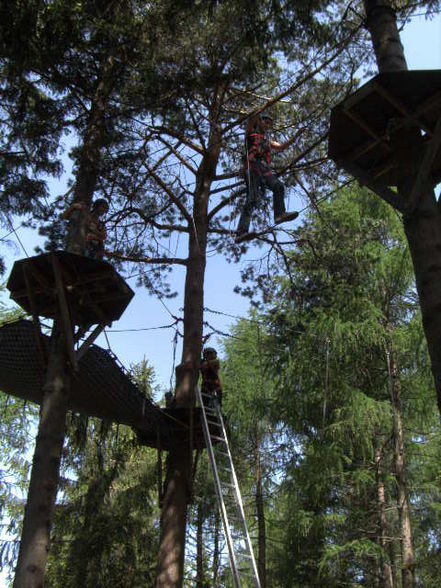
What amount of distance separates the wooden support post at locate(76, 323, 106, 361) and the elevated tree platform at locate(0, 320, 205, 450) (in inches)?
4.3

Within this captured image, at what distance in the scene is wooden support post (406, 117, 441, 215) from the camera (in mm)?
3764

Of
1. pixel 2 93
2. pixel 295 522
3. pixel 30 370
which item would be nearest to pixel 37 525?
pixel 30 370

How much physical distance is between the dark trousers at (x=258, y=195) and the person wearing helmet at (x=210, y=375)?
82.3 inches

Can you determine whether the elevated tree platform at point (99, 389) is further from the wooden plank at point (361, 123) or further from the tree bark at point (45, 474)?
the wooden plank at point (361, 123)

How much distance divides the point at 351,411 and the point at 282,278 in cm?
357

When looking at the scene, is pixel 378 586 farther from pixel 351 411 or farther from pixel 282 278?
pixel 282 278

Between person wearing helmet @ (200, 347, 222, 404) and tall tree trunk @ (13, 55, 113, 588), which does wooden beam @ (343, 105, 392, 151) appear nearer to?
tall tree trunk @ (13, 55, 113, 588)

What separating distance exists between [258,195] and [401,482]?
16.9 feet

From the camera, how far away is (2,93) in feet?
23.3

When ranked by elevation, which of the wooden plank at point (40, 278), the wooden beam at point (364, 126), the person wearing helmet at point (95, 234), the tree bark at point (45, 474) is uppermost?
the person wearing helmet at point (95, 234)

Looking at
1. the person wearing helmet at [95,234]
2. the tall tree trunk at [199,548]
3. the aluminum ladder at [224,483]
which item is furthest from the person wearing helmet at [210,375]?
the tall tree trunk at [199,548]

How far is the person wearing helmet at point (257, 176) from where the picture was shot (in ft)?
21.9

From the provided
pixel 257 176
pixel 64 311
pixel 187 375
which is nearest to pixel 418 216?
pixel 64 311

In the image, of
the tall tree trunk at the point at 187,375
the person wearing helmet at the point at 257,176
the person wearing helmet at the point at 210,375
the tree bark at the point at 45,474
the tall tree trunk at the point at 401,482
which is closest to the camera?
the tree bark at the point at 45,474
